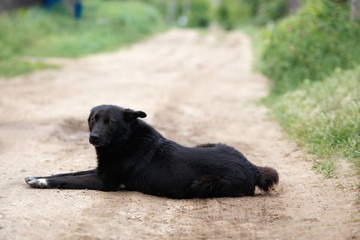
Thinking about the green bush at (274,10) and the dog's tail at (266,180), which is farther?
the green bush at (274,10)

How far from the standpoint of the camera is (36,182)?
17.7ft

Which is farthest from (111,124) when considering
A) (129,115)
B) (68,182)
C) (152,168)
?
(68,182)

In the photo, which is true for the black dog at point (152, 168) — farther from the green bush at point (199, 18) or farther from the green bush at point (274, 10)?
the green bush at point (199, 18)

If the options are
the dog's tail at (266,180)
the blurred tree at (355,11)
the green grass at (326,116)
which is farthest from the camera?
the blurred tree at (355,11)

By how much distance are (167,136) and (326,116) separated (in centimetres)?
285

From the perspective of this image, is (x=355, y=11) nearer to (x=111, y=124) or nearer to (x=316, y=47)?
(x=316, y=47)

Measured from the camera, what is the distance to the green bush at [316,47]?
1172 centimetres

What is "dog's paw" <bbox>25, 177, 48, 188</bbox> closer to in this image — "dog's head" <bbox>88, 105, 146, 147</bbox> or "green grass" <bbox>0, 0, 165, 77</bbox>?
"dog's head" <bbox>88, 105, 146, 147</bbox>

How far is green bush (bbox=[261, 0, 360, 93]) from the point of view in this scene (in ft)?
38.4

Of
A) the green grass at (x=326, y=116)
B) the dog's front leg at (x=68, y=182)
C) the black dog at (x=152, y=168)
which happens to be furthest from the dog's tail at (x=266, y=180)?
the dog's front leg at (x=68, y=182)

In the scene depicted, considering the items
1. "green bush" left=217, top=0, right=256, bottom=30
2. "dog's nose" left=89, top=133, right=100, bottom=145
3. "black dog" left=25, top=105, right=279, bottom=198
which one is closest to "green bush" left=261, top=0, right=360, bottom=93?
"black dog" left=25, top=105, right=279, bottom=198

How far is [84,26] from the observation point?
28188mm

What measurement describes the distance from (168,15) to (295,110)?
66793 mm

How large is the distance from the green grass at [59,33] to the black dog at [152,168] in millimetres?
10461
